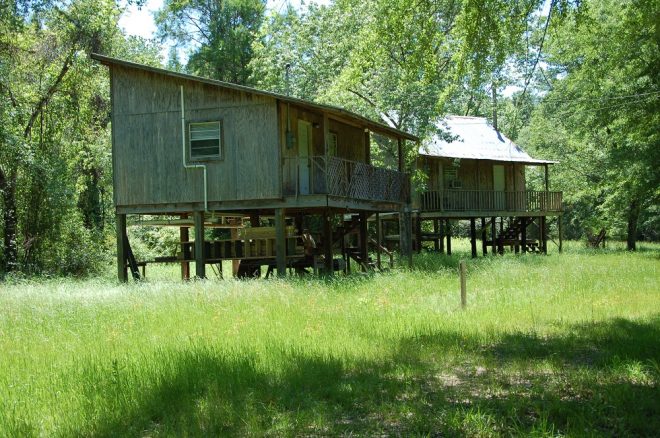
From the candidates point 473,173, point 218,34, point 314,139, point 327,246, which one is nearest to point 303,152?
point 314,139

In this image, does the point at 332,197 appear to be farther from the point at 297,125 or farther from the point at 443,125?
the point at 443,125

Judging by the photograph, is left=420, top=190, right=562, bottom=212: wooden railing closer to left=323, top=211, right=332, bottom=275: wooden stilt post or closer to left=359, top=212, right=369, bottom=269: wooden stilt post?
left=359, top=212, right=369, bottom=269: wooden stilt post

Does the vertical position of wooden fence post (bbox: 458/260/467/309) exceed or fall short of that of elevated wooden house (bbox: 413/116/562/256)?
it falls short

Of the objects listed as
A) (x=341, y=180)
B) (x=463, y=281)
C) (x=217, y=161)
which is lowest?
(x=463, y=281)

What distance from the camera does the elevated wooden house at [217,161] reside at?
20719mm

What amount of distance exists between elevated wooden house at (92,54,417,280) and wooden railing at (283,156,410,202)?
0.11ft

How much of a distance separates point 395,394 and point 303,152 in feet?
53.2

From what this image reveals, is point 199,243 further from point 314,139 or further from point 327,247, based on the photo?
point 314,139

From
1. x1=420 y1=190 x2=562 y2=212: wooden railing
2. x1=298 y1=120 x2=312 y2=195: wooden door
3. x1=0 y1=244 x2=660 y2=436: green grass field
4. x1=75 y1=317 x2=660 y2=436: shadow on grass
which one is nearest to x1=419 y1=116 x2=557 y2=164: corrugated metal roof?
x1=420 y1=190 x2=562 y2=212: wooden railing

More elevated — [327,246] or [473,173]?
[473,173]

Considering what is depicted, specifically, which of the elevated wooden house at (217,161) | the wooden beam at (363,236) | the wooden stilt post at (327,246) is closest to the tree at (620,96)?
the elevated wooden house at (217,161)

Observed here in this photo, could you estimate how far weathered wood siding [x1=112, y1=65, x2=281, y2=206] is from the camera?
20766 millimetres

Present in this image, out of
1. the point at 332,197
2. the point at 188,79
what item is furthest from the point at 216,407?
the point at 188,79

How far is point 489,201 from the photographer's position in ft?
117
